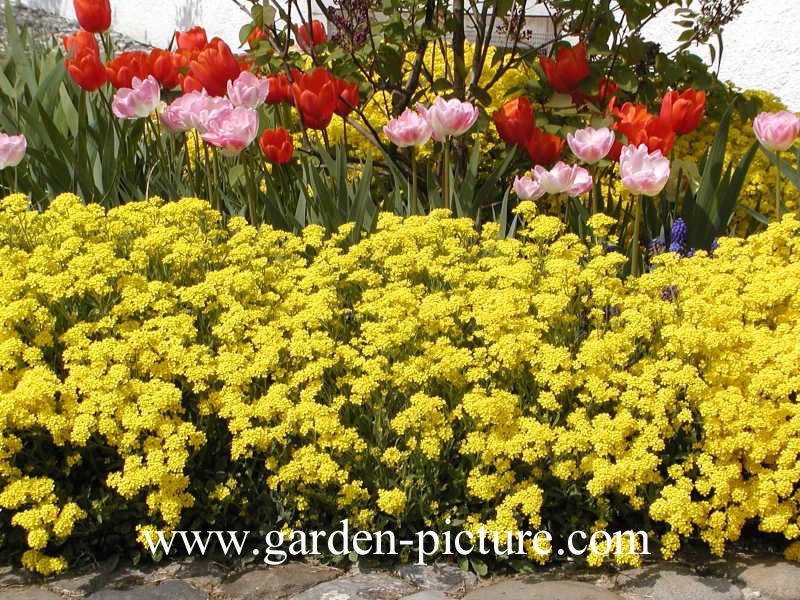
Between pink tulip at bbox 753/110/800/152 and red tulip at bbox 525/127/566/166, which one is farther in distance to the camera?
red tulip at bbox 525/127/566/166

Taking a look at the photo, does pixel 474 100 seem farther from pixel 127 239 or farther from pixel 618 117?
pixel 127 239

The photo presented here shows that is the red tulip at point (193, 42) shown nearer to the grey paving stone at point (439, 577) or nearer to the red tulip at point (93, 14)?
the red tulip at point (93, 14)

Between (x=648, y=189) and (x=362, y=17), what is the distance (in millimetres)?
1577

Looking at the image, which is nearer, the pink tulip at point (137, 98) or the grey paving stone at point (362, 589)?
the grey paving stone at point (362, 589)

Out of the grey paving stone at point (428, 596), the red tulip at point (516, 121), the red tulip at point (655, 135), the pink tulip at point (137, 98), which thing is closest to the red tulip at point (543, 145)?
the red tulip at point (516, 121)

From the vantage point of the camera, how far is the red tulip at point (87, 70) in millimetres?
3506

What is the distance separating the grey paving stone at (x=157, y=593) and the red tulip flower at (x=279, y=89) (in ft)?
6.87

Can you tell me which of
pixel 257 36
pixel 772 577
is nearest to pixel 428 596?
pixel 772 577

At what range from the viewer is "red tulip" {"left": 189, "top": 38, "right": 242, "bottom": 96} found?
140 inches

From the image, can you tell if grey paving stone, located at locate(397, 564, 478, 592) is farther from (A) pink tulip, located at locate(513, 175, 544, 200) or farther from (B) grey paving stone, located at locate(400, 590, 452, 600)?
(A) pink tulip, located at locate(513, 175, 544, 200)

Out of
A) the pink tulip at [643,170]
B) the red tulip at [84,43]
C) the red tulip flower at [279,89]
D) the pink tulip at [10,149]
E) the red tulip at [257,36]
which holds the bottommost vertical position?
the pink tulip at [643,170]

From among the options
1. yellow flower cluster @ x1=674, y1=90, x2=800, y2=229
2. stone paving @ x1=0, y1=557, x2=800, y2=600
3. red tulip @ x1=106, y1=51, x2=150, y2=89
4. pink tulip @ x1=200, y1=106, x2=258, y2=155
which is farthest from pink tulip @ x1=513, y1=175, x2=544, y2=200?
red tulip @ x1=106, y1=51, x2=150, y2=89

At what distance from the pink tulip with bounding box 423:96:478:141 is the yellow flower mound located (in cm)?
53

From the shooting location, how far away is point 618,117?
3.54 m
